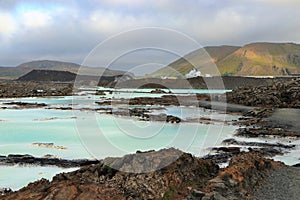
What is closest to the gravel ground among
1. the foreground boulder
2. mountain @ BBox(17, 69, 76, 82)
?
the foreground boulder

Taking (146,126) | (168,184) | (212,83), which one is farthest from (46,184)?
(212,83)

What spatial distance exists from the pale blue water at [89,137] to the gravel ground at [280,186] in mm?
5205

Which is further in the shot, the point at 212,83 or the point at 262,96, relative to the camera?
the point at 212,83

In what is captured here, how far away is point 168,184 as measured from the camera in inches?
291

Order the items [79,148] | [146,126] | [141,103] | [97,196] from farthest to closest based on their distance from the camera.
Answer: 1. [141,103]
2. [146,126]
3. [79,148]
4. [97,196]

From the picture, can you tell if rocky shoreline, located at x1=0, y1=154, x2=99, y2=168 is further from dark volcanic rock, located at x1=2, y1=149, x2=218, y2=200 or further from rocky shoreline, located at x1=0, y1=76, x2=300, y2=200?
dark volcanic rock, located at x1=2, y1=149, x2=218, y2=200

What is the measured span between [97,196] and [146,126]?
658 inches

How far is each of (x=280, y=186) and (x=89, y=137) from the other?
12.5 m

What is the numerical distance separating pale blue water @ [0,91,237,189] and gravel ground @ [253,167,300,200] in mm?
5205

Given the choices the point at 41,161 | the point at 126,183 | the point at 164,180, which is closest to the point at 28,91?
the point at 41,161

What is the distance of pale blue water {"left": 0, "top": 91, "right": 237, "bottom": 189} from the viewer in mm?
13891

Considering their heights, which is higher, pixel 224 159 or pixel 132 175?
pixel 132 175

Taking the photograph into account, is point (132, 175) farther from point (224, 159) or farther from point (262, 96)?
point (262, 96)

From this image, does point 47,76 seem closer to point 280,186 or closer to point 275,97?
point 275,97
